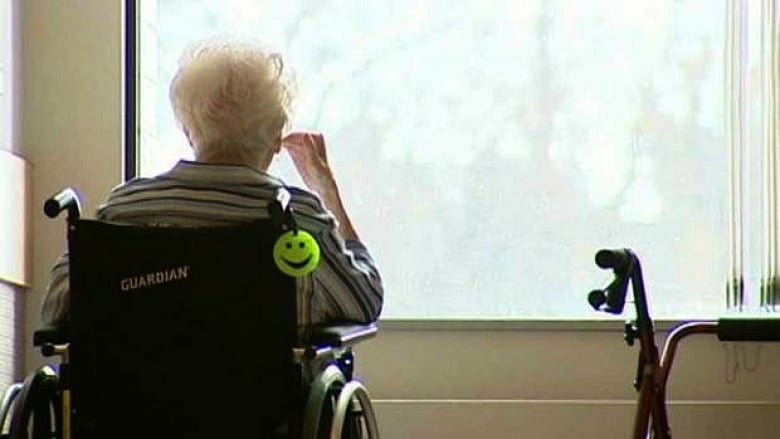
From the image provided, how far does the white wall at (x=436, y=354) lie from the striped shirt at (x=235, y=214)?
1170mm

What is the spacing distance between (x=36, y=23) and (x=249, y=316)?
5.49 feet

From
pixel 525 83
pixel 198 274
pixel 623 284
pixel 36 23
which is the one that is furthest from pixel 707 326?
pixel 36 23

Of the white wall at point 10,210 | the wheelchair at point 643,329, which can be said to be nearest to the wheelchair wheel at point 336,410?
the wheelchair at point 643,329

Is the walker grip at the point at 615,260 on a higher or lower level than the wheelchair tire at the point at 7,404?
higher

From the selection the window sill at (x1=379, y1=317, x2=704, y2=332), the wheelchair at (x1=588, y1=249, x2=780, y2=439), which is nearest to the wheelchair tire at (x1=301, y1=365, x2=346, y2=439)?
the wheelchair at (x1=588, y1=249, x2=780, y2=439)

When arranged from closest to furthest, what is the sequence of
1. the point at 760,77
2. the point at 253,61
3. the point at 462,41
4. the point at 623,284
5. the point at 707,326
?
the point at 253,61, the point at 623,284, the point at 707,326, the point at 760,77, the point at 462,41

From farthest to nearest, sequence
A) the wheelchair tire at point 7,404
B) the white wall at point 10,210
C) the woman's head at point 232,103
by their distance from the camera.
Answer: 1. the white wall at point 10,210
2. the woman's head at point 232,103
3. the wheelchair tire at point 7,404

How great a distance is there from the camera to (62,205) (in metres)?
2.19

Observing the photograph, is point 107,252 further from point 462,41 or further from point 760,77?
point 760,77

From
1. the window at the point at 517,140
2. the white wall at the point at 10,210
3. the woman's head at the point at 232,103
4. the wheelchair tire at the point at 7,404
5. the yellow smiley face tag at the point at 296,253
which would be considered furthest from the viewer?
the window at the point at 517,140

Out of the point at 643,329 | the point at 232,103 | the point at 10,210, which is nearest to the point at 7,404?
the point at 232,103

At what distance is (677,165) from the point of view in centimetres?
357

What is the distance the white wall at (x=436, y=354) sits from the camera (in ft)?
11.3

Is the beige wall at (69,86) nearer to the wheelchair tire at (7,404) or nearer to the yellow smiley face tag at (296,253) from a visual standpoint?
the wheelchair tire at (7,404)
